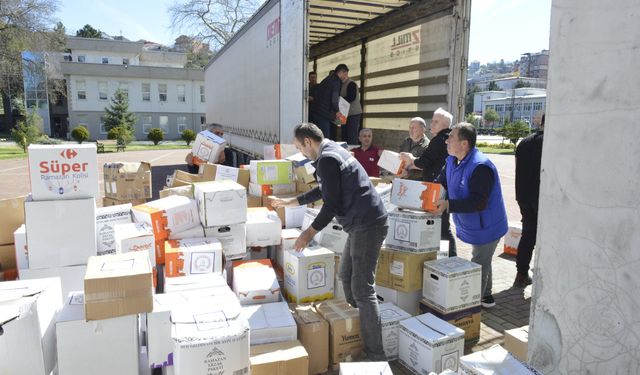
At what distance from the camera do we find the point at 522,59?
146m

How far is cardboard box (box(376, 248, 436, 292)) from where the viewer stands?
13.2 feet

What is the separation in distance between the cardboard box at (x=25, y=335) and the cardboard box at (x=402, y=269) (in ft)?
8.35

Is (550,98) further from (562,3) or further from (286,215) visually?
(286,215)

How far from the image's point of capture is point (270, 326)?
3.31m

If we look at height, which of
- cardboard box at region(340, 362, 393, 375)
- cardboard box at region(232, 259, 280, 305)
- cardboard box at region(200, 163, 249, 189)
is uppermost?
cardboard box at region(200, 163, 249, 189)

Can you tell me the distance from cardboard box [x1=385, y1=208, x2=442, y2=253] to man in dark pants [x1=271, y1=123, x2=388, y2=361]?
0.67 metres

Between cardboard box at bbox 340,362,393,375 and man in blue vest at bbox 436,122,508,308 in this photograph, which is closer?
cardboard box at bbox 340,362,393,375

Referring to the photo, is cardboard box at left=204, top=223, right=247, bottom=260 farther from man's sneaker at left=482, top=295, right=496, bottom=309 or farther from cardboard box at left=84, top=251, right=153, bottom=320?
man's sneaker at left=482, top=295, right=496, bottom=309

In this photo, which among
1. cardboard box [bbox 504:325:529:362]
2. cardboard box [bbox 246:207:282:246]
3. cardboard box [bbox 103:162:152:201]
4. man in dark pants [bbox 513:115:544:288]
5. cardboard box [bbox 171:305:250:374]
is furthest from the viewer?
cardboard box [bbox 103:162:152:201]

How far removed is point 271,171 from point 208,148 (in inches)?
92.0

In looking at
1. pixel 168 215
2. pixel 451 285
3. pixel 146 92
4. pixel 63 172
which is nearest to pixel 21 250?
pixel 63 172

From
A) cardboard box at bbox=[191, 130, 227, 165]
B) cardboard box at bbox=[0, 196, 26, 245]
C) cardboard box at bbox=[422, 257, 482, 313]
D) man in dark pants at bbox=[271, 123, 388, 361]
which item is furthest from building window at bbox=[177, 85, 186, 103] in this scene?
cardboard box at bbox=[422, 257, 482, 313]

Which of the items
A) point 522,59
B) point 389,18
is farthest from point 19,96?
point 522,59

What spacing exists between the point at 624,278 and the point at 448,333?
4.95ft
